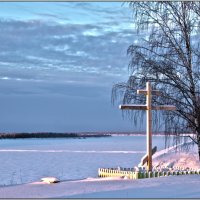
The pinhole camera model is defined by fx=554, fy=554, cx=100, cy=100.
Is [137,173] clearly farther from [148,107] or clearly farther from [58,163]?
[58,163]

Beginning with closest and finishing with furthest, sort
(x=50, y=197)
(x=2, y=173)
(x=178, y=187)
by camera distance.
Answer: (x=50, y=197) → (x=178, y=187) → (x=2, y=173)

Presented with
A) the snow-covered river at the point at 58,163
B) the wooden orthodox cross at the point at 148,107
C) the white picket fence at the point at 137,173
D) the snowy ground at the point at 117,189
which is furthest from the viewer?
the snow-covered river at the point at 58,163

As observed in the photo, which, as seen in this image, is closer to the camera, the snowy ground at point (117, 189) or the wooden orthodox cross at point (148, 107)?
the snowy ground at point (117, 189)

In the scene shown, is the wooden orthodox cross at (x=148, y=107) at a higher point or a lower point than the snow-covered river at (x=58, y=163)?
higher

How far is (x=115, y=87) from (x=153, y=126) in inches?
58.7

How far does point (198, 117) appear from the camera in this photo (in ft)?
48.1

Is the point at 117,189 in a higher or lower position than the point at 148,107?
lower

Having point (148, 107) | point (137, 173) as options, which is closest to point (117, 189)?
point (137, 173)

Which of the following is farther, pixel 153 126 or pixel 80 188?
pixel 153 126

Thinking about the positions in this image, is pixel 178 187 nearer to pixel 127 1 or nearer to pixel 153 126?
pixel 153 126

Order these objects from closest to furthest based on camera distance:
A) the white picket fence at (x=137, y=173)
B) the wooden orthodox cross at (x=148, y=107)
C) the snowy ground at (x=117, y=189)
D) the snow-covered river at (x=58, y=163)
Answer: the snowy ground at (x=117, y=189)
the wooden orthodox cross at (x=148, y=107)
the white picket fence at (x=137, y=173)
the snow-covered river at (x=58, y=163)

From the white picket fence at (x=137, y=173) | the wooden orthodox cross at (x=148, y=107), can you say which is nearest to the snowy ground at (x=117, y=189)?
the white picket fence at (x=137, y=173)

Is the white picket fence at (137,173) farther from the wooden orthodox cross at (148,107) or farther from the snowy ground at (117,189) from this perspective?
the snowy ground at (117,189)

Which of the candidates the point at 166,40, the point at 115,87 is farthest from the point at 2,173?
the point at 166,40
